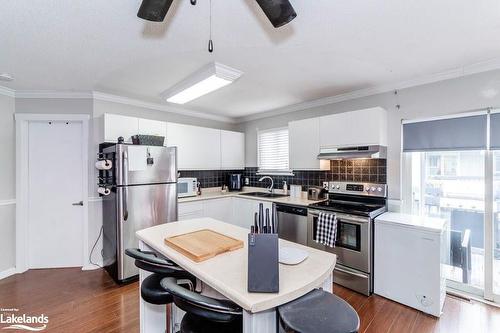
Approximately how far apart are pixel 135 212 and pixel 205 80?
183 centimetres

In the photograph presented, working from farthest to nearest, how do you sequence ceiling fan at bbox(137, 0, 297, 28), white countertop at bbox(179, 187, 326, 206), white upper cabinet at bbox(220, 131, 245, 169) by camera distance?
white upper cabinet at bbox(220, 131, 245, 169), white countertop at bbox(179, 187, 326, 206), ceiling fan at bbox(137, 0, 297, 28)

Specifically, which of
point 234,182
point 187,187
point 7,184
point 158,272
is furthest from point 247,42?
point 7,184

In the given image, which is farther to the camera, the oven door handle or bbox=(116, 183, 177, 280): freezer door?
bbox=(116, 183, 177, 280): freezer door

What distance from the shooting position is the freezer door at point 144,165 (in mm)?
2875

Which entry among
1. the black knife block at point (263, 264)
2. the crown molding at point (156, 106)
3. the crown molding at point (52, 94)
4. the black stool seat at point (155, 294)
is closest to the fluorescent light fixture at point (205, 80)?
the crown molding at point (156, 106)

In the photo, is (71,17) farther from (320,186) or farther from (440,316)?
(440,316)

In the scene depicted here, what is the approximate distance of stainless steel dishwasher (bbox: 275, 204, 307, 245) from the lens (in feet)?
10.7

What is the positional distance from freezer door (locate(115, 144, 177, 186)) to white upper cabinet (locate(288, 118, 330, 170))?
5.91ft

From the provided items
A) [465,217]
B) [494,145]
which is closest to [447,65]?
[494,145]

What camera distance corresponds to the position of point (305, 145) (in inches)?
142

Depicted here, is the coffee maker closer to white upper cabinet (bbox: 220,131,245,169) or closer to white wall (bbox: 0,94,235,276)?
white upper cabinet (bbox: 220,131,245,169)

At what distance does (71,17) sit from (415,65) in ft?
10.1

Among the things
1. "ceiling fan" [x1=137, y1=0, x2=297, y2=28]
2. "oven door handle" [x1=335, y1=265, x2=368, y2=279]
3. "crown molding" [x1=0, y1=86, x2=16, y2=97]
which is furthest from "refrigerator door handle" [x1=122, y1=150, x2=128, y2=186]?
"oven door handle" [x1=335, y1=265, x2=368, y2=279]

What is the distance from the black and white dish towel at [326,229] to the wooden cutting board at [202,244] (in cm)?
159
